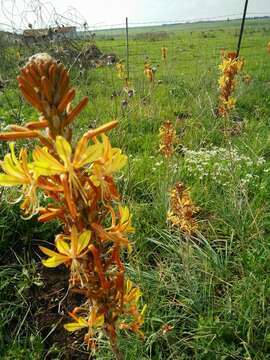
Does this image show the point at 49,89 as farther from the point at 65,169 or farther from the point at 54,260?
the point at 54,260

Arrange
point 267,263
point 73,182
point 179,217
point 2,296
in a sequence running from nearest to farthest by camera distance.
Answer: point 73,182 < point 179,217 < point 267,263 < point 2,296

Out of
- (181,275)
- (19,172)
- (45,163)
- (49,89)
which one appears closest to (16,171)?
(19,172)

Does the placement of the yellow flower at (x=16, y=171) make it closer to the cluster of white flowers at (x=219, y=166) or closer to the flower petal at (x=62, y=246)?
the flower petal at (x=62, y=246)

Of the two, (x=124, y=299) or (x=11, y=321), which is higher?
(x=124, y=299)

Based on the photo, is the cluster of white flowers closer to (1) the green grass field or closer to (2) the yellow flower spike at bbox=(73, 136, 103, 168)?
(1) the green grass field

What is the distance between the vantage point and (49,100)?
100 centimetres

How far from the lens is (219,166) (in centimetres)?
402

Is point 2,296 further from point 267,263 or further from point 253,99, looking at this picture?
point 253,99

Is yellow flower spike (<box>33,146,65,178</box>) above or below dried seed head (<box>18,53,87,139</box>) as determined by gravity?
below

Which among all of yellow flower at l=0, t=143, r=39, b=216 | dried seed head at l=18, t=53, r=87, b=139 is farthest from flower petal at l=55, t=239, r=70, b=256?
dried seed head at l=18, t=53, r=87, b=139

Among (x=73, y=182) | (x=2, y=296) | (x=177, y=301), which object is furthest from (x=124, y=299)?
(x=2, y=296)

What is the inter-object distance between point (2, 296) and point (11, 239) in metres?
0.56

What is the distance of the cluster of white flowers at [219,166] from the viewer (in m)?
3.92

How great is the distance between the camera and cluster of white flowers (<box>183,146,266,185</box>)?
3916 millimetres
